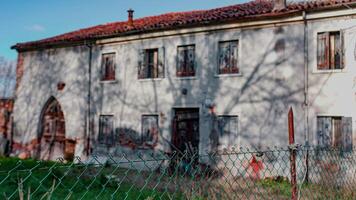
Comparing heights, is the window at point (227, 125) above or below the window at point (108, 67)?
below

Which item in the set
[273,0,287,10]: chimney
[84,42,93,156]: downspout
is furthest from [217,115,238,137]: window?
[84,42,93,156]: downspout

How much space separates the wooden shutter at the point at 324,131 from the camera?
13.1 m

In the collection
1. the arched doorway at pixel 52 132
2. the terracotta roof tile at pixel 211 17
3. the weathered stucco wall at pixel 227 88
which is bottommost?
the arched doorway at pixel 52 132

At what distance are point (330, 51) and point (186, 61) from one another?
223 inches

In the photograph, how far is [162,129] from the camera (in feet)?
53.6

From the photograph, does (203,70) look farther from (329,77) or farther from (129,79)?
(329,77)

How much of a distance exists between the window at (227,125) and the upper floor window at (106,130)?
5236mm

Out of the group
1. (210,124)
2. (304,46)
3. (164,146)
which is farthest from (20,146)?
(304,46)

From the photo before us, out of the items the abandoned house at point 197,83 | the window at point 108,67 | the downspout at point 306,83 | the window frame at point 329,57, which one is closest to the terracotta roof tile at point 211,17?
the abandoned house at point 197,83

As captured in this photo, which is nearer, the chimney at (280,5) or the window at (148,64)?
the chimney at (280,5)

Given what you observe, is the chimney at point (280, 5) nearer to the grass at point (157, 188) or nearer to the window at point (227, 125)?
the window at point (227, 125)

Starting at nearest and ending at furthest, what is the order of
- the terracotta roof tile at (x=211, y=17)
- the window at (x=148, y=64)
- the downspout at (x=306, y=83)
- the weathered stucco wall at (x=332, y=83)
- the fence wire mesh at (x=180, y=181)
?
the fence wire mesh at (x=180, y=181) → the weathered stucco wall at (x=332, y=83) → the downspout at (x=306, y=83) → the terracotta roof tile at (x=211, y=17) → the window at (x=148, y=64)

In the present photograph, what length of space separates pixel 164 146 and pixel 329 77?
700 centimetres

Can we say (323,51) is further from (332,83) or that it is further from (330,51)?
(332,83)
